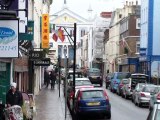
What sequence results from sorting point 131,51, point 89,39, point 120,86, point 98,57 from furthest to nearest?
point 89,39 → point 98,57 → point 131,51 → point 120,86

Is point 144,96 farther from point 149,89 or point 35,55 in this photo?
point 35,55

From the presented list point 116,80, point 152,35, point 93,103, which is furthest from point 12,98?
point 152,35

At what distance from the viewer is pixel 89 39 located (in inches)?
4811

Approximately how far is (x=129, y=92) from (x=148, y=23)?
2555 centimetres

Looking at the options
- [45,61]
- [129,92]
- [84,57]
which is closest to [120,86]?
[129,92]

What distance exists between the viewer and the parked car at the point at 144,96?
102 feet

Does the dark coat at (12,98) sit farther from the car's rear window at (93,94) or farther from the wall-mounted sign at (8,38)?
the car's rear window at (93,94)

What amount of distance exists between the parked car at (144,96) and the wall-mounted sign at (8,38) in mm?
19239

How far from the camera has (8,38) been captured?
12.5 metres

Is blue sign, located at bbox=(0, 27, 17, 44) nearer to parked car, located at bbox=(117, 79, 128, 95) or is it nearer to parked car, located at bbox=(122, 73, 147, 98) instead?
parked car, located at bbox=(122, 73, 147, 98)

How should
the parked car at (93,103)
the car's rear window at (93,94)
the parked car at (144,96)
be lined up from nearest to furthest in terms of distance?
the parked car at (93,103), the car's rear window at (93,94), the parked car at (144,96)

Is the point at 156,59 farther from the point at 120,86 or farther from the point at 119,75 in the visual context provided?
the point at 120,86

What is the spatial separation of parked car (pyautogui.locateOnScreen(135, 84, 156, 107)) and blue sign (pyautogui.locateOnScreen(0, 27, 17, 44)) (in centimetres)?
1926

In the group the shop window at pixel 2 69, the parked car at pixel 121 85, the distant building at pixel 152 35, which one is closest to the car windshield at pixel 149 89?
the parked car at pixel 121 85
